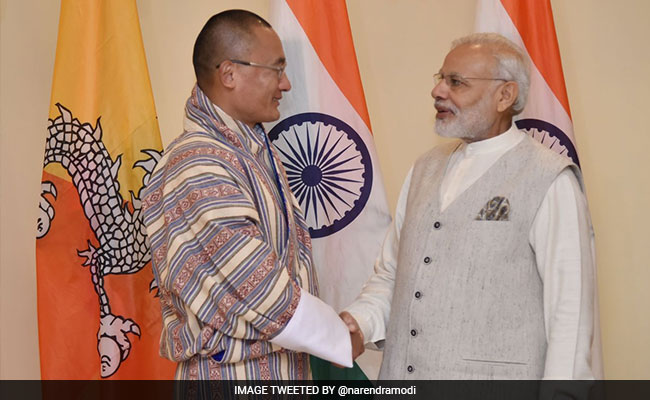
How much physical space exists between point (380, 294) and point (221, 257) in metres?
0.64

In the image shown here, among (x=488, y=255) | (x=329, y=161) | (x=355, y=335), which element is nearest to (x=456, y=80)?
(x=488, y=255)

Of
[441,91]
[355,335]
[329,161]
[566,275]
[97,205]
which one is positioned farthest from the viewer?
[329,161]

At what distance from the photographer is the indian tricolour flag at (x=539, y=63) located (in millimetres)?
2891

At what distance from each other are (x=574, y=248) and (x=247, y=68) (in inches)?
45.3

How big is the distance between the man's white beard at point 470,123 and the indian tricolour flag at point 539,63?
2.10 feet

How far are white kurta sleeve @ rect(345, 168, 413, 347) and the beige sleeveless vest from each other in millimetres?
107

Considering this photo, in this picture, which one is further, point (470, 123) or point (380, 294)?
point (380, 294)

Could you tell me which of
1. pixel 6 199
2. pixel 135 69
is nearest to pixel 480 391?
pixel 135 69

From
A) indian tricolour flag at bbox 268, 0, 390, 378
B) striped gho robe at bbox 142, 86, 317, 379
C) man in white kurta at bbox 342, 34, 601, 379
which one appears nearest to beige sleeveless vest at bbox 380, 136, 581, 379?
man in white kurta at bbox 342, 34, 601, 379

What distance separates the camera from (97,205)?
2.70 metres

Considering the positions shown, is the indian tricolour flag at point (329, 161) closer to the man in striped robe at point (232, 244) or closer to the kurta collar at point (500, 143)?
the man in striped robe at point (232, 244)

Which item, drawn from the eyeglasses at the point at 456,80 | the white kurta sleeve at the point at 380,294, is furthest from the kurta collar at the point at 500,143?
the white kurta sleeve at the point at 380,294

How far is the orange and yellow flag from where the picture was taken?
268 cm

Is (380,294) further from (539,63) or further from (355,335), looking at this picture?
(539,63)
